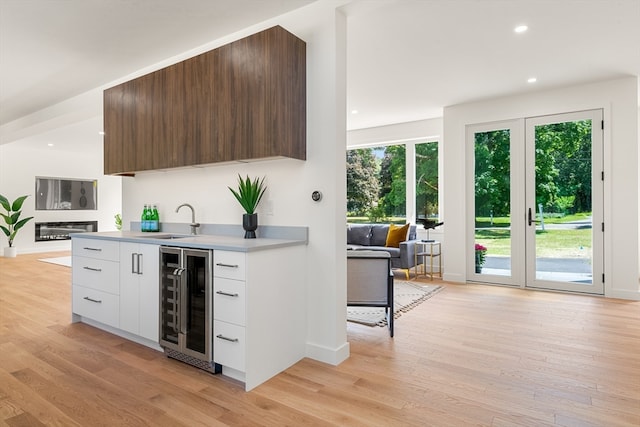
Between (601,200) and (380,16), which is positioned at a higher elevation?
(380,16)

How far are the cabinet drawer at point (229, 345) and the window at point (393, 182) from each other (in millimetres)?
5112

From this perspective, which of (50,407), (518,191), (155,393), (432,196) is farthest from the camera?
(432,196)

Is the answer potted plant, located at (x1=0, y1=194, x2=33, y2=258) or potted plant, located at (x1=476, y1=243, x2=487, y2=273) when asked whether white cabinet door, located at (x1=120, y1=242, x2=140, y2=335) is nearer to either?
potted plant, located at (x1=476, y1=243, x2=487, y2=273)

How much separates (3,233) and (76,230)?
5.01 ft

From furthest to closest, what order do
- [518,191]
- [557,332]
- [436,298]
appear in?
1. [518,191]
2. [436,298]
3. [557,332]

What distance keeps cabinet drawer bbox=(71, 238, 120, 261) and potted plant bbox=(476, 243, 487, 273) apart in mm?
4684

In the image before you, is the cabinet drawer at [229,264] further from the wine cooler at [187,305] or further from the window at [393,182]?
the window at [393,182]

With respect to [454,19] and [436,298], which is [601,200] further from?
[454,19]

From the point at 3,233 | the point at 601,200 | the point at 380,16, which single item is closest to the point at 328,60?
the point at 380,16

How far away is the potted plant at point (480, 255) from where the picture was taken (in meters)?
5.30

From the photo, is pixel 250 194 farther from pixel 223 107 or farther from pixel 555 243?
pixel 555 243

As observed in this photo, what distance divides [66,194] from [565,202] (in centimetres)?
1104

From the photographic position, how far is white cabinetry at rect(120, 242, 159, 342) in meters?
2.68

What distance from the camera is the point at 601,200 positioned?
14.7 ft
